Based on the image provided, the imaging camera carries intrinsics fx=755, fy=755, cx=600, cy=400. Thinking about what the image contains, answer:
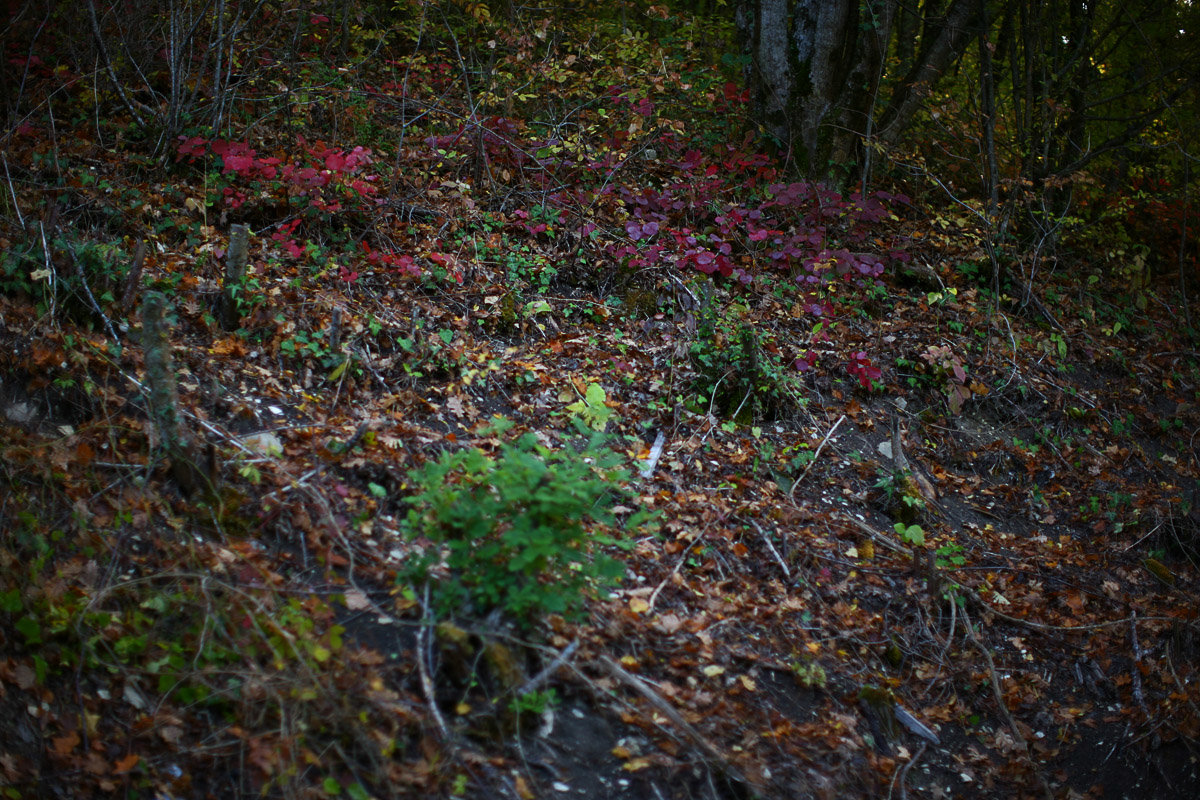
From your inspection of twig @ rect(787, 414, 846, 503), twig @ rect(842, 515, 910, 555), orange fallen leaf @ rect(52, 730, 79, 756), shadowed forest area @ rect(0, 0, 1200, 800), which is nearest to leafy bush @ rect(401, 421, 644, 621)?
shadowed forest area @ rect(0, 0, 1200, 800)

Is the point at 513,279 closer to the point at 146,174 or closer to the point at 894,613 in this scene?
the point at 146,174

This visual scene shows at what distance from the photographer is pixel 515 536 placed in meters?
2.71

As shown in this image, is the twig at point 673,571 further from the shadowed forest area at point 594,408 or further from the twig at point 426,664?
the twig at point 426,664

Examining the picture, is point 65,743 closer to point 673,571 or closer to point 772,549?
point 673,571

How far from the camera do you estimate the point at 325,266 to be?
563 cm

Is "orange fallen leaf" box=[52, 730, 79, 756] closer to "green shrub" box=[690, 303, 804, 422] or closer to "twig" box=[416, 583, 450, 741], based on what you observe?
"twig" box=[416, 583, 450, 741]

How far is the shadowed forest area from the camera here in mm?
2887

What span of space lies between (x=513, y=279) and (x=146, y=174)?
301 centimetres

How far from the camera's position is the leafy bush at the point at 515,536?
277 cm

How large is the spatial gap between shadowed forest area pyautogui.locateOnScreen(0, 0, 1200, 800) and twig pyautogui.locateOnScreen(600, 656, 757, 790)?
1.0 inches

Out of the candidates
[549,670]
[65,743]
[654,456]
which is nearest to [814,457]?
[654,456]

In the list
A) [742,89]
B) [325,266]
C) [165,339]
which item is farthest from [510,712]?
[742,89]

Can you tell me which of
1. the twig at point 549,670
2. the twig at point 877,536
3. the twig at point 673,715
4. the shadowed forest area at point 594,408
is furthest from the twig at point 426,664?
the twig at point 877,536

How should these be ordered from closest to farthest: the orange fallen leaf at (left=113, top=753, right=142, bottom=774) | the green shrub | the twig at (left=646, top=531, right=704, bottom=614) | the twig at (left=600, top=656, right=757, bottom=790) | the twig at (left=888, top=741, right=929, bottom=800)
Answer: the orange fallen leaf at (left=113, top=753, right=142, bottom=774) < the twig at (left=600, top=656, right=757, bottom=790) < the twig at (left=888, top=741, right=929, bottom=800) < the twig at (left=646, top=531, right=704, bottom=614) < the green shrub
